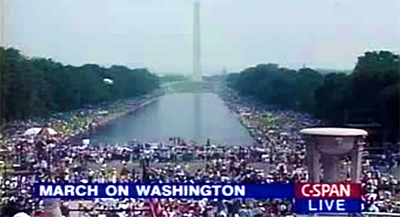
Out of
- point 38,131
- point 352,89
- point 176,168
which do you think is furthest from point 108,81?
point 352,89

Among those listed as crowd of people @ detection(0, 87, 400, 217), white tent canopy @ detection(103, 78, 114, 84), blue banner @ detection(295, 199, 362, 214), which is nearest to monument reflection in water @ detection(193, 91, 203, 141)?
crowd of people @ detection(0, 87, 400, 217)

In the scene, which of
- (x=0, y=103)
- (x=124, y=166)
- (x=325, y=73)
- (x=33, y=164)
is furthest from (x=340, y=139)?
(x=0, y=103)

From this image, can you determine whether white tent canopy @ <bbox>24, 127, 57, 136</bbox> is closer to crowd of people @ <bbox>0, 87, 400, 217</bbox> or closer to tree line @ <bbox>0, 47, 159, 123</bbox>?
crowd of people @ <bbox>0, 87, 400, 217</bbox>

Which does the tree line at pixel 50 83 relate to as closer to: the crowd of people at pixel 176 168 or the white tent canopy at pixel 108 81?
the white tent canopy at pixel 108 81

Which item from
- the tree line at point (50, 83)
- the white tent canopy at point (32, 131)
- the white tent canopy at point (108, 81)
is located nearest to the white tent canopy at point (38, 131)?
the white tent canopy at point (32, 131)

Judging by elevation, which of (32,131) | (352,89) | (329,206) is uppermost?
(352,89)

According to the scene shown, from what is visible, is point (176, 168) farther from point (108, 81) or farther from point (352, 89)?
point (352, 89)
